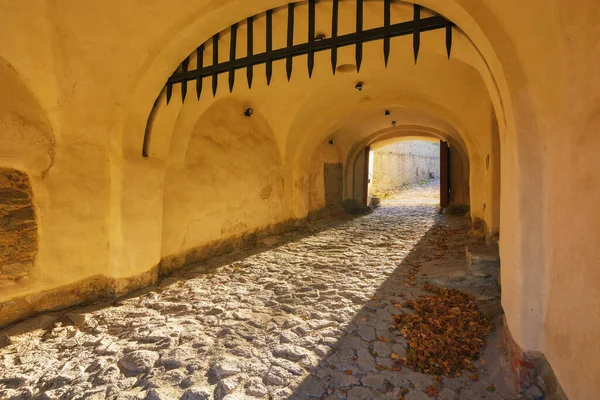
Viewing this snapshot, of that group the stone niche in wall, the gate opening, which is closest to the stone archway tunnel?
the stone niche in wall

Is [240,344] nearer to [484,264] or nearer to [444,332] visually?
[444,332]

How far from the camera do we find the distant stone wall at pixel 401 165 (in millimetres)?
17812

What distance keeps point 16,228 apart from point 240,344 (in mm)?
2290

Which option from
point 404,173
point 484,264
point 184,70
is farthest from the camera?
point 404,173

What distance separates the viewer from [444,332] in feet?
8.35

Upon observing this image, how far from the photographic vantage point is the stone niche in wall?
275 cm

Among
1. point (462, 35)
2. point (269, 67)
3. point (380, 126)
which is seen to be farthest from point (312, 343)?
point (380, 126)

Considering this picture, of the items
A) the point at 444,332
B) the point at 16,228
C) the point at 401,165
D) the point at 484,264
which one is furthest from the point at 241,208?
the point at 401,165

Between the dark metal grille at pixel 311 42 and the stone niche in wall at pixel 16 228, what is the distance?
173cm

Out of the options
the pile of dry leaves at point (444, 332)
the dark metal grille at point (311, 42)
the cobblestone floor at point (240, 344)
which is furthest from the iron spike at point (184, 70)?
the pile of dry leaves at point (444, 332)

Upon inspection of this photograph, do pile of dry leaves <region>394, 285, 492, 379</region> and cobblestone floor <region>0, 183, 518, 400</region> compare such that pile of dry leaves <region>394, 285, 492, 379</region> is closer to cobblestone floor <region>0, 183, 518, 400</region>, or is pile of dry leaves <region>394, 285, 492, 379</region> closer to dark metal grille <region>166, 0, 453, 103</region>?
cobblestone floor <region>0, 183, 518, 400</region>

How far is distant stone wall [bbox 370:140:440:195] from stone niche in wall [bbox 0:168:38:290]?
13.3m

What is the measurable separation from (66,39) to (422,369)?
155 inches

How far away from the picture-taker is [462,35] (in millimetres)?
2664
